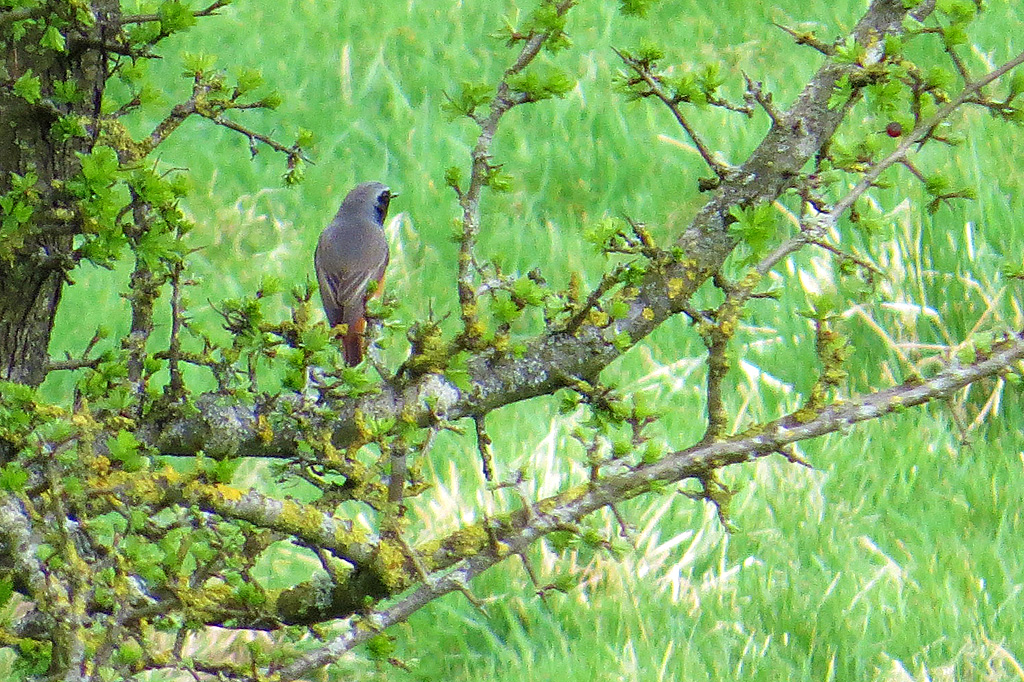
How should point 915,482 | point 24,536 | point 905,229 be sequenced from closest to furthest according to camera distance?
point 24,536 < point 915,482 < point 905,229

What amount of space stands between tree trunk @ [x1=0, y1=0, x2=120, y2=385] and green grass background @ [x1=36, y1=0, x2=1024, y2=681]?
0.16 m

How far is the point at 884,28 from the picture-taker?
2.88m

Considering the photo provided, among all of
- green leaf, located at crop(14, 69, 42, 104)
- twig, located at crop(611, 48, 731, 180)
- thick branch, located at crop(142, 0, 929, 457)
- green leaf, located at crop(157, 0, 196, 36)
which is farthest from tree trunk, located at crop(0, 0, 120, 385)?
twig, located at crop(611, 48, 731, 180)

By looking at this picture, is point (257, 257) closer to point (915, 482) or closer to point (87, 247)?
point (915, 482)

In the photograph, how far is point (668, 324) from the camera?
222 inches

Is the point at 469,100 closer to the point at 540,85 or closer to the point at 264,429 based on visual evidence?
the point at 540,85

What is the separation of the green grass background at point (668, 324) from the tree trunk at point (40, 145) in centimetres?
16

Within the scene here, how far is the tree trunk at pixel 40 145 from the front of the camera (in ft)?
7.95

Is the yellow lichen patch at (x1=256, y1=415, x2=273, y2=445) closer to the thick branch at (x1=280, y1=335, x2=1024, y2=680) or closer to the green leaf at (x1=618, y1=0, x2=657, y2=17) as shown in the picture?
the thick branch at (x1=280, y1=335, x2=1024, y2=680)

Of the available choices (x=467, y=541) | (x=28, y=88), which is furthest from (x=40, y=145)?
(x=467, y=541)

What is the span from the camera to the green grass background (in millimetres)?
3781

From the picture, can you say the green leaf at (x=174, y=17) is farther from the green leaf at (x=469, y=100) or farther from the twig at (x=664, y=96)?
the twig at (x=664, y=96)

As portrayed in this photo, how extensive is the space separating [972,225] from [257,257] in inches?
119

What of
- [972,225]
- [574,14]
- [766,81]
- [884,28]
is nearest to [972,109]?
[766,81]
